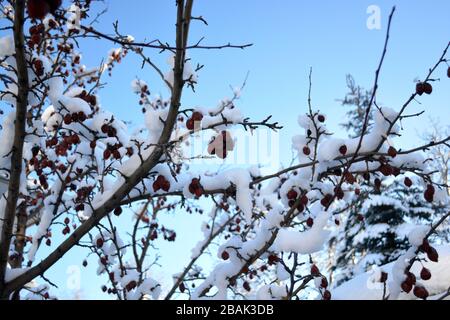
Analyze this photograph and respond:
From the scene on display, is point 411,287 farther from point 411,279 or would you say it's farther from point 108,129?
point 108,129

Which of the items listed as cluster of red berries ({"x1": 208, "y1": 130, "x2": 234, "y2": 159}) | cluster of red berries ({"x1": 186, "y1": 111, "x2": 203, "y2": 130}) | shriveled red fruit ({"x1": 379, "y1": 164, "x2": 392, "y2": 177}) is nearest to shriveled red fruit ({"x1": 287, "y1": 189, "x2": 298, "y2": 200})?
cluster of red berries ({"x1": 208, "y1": 130, "x2": 234, "y2": 159})

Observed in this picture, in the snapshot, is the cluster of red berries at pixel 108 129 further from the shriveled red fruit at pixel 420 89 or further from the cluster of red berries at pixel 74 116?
the shriveled red fruit at pixel 420 89

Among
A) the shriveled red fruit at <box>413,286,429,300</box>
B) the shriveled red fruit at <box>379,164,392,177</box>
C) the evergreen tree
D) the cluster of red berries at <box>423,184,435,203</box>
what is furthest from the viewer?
the evergreen tree

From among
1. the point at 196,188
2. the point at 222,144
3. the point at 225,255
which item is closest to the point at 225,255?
the point at 225,255

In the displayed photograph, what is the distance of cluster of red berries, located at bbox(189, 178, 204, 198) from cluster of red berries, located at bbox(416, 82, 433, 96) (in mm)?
1801

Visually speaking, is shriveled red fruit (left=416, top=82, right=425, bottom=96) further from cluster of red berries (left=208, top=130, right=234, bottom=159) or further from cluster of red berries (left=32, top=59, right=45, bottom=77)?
cluster of red berries (left=32, top=59, right=45, bottom=77)

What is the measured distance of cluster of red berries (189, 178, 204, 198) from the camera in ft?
9.09

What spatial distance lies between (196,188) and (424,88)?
6.21ft

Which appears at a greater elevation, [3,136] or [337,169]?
[3,136]

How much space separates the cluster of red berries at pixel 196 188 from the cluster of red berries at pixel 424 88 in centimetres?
180
